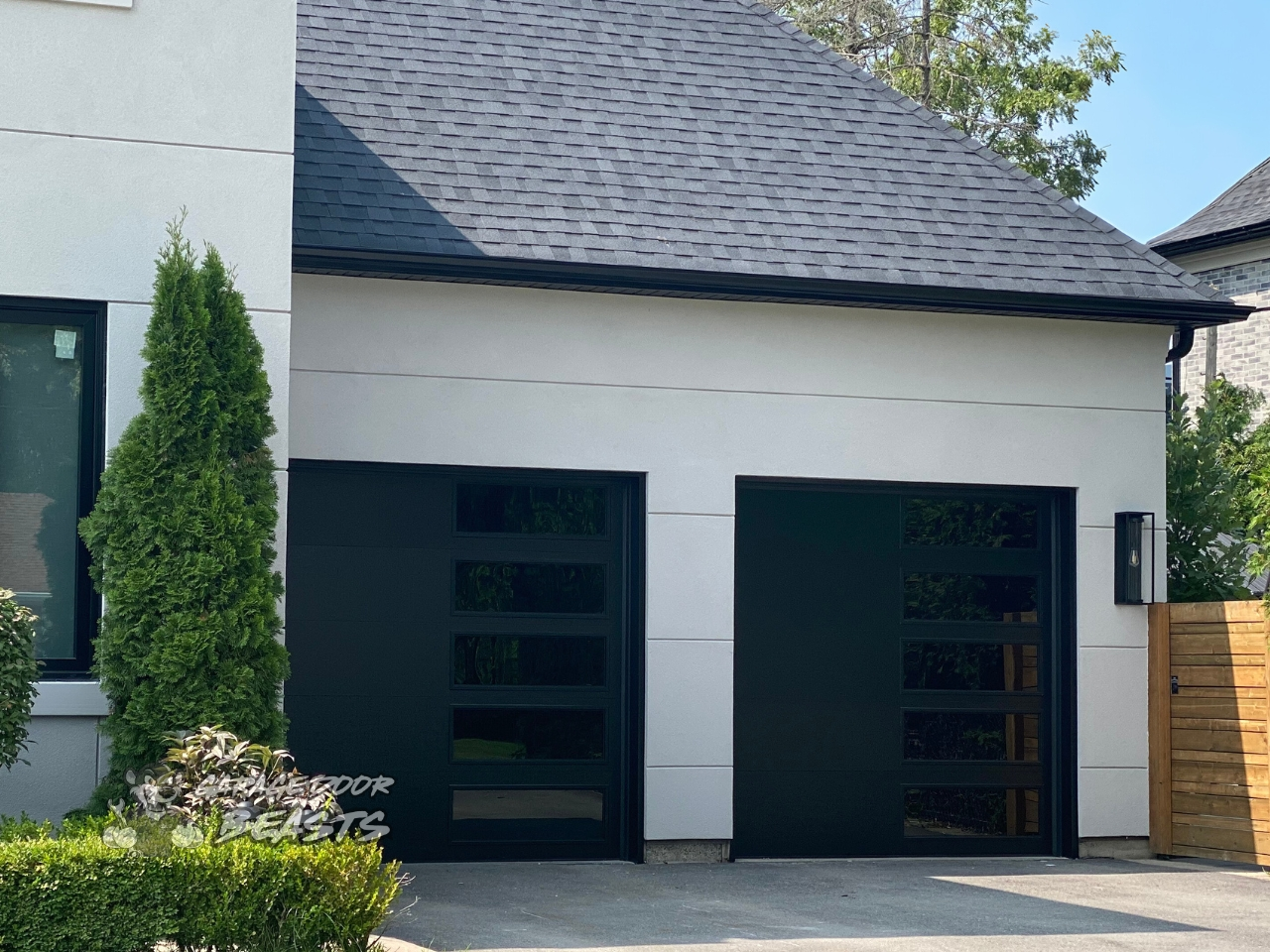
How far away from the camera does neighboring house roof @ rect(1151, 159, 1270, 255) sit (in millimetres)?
22672

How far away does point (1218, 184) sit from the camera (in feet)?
93.8

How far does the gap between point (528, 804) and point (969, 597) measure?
365 cm

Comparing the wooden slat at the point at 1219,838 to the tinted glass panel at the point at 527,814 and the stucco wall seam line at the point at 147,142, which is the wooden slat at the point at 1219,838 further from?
the stucco wall seam line at the point at 147,142

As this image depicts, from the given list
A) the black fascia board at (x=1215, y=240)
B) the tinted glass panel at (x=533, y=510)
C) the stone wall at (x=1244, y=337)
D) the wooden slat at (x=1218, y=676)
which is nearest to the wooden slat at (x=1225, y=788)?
the wooden slat at (x=1218, y=676)

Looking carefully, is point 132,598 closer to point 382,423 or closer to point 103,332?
point 103,332

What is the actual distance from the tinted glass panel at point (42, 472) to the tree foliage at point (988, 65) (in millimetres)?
19164

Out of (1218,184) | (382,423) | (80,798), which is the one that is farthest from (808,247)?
(1218,184)


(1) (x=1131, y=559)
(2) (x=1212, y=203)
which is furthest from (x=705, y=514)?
(2) (x=1212, y=203)

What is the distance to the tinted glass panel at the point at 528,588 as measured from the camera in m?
11.1

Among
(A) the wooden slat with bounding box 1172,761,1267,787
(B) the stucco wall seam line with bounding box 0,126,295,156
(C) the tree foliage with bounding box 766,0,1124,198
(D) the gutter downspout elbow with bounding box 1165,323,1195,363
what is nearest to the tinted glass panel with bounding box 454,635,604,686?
(B) the stucco wall seam line with bounding box 0,126,295,156

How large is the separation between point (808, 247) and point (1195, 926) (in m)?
5.41

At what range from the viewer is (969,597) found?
1207 cm

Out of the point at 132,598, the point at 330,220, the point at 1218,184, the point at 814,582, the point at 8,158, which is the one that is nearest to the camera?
the point at 132,598

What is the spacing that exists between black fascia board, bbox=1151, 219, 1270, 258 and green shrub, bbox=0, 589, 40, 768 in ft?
61.5
